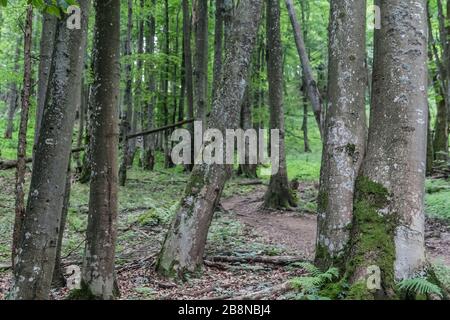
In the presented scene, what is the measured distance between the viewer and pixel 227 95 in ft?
22.1

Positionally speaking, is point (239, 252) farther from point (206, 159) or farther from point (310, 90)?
point (310, 90)

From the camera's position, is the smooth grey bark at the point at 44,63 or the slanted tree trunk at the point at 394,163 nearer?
the slanted tree trunk at the point at 394,163

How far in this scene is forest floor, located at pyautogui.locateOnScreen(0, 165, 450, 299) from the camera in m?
5.89

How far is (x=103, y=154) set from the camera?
4664mm

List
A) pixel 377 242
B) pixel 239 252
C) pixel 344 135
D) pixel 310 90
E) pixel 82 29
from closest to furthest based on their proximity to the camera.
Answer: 1. pixel 82 29
2. pixel 377 242
3. pixel 344 135
4. pixel 239 252
5. pixel 310 90

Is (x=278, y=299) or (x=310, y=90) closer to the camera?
(x=278, y=299)

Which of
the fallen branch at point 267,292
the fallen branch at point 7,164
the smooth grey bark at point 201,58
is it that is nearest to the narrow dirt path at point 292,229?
the fallen branch at point 267,292

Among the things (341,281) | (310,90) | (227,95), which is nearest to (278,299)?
(341,281)

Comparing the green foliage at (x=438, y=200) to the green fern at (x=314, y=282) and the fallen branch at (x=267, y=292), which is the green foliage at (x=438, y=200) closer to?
the green fern at (x=314, y=282)

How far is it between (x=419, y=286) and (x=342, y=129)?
1.98 m

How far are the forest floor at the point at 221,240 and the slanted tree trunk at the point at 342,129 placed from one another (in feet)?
3.01

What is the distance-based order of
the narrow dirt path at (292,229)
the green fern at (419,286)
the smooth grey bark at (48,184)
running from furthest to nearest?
the narrow dirt path at (292,229), the green fern at (419,286), the smooth grey bark at (48,184)

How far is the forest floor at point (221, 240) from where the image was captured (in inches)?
232
